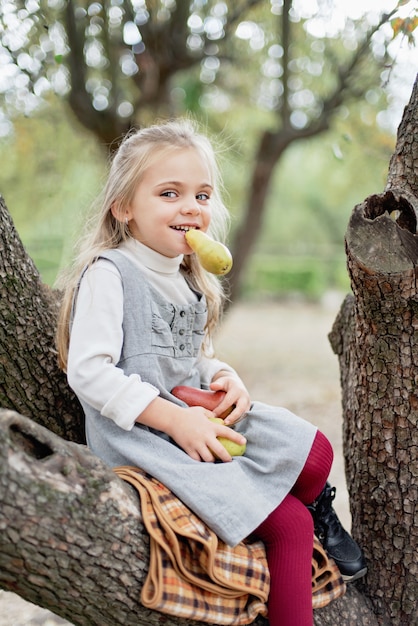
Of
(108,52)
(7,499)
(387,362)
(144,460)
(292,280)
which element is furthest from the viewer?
(292,280)

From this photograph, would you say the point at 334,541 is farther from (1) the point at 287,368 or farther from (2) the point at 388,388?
(1) the point at 287,368

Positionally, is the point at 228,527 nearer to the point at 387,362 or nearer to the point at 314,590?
the point at 314,590

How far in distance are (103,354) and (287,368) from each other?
29.5ft

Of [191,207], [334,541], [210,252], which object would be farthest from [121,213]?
[334,541]

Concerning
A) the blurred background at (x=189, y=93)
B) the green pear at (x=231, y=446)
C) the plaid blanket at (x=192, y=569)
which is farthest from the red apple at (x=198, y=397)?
the blurred background at (x=189, y=93)

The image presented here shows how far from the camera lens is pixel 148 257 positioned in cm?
205

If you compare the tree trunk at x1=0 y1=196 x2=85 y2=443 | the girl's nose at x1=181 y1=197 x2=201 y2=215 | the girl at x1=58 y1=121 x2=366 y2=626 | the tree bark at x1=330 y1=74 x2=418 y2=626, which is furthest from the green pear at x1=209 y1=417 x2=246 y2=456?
the girl's nose at x1=181 y1=197 x2=201 y2=215

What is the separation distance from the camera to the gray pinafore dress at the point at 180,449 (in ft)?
5.53

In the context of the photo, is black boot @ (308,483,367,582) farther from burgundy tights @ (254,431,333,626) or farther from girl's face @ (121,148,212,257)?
girl's face @ (121,148,212,257)

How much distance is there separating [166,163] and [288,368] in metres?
8.80

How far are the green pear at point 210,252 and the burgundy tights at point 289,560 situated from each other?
599 millimetres

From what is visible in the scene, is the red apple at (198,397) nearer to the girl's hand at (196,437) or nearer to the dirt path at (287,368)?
the girl's hand at (196,437)

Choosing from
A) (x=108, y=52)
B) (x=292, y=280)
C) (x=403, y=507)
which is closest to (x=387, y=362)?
(x=403, y=507)

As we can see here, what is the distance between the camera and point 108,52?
21.0 ft
